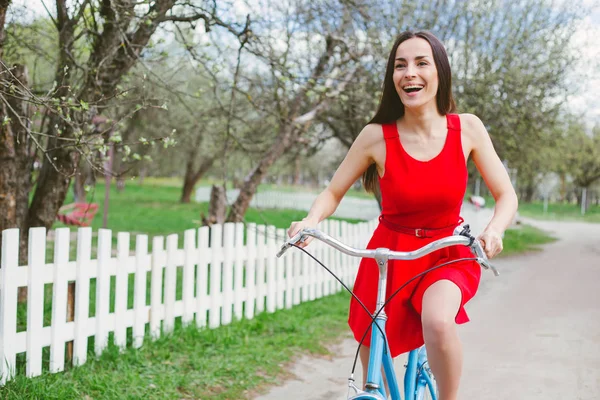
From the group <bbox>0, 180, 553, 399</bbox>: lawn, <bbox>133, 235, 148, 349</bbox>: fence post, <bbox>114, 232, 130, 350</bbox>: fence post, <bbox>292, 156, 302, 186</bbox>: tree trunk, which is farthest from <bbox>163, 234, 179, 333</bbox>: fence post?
<bbox>292, 156, 302, 186</bbox>: tree trunk

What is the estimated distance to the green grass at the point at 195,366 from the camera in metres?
4.07

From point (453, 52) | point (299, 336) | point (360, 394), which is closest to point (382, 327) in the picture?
point (360, 394)

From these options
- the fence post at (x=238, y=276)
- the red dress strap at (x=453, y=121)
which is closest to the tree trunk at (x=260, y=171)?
the fence post at (x=238, y=276)

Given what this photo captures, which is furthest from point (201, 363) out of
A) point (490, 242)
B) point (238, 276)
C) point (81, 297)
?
point (490, 242)

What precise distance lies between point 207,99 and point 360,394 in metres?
17.8

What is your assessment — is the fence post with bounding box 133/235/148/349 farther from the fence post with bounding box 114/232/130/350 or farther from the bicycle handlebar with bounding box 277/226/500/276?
the bicycle handlebar with bounding box 277/226/500/276

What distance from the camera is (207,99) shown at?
63.5ft

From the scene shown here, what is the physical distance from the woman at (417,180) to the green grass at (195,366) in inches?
78.1

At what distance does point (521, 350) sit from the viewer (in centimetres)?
561

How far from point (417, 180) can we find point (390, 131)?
27 centimetres

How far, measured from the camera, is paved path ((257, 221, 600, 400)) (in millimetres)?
4547

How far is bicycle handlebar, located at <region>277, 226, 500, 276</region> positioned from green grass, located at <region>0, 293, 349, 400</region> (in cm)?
225

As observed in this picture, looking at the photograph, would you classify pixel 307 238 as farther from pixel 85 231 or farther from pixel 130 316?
pixel 130 316

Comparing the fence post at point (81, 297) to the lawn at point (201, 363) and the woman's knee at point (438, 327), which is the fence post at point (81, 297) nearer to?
the lawn at point (201, 363)
